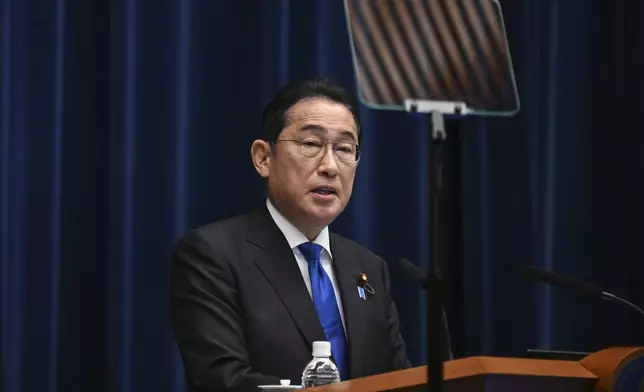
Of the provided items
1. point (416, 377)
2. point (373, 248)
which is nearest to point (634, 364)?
point (416, 377)

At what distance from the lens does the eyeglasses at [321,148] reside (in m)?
2.44

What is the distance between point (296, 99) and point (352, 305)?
1.76ft

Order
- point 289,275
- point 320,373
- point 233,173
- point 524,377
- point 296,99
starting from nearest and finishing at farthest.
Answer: point 524,377
point 320,373
point 289,275
point 296,99
point 233,173

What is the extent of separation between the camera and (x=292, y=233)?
245 cm

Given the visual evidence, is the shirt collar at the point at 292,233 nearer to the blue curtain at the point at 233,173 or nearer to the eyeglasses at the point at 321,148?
the eyeglasses at the point at 321,148

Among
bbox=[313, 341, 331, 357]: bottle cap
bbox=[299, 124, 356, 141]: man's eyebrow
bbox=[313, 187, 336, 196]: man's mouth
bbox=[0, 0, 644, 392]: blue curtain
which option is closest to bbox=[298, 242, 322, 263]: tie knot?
bbox=[313, 187, 336, 196]: man's mouth

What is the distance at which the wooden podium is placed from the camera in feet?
4.21

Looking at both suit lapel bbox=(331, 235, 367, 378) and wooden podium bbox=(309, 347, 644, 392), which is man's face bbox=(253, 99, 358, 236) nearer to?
suit lapel bbox=(331, 235, 367, 378)

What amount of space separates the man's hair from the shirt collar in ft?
0.61

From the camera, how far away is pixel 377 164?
311 centimetres

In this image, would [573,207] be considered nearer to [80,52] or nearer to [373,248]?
[373,248]

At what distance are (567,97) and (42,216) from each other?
5.55 feet

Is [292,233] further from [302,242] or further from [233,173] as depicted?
[233,173]

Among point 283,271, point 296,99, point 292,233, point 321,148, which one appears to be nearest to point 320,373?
point 283,271
